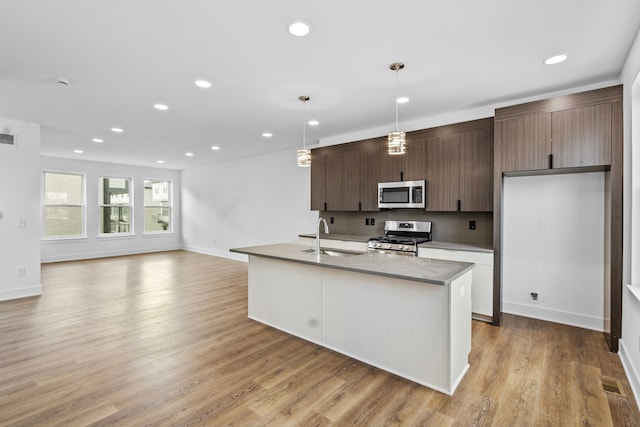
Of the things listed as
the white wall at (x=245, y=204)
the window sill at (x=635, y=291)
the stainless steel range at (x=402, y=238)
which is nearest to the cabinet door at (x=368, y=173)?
the stainless steel range at (x=402, y=238)

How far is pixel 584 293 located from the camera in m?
3.43

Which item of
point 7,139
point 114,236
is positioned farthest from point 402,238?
point 114,236

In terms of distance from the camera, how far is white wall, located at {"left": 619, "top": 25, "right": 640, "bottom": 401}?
7.77 ft

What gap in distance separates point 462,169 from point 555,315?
6.59ft

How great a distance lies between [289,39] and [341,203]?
319 cm

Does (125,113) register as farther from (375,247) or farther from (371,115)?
(375,247)

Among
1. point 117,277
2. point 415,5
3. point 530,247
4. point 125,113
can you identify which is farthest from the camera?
point 117,277

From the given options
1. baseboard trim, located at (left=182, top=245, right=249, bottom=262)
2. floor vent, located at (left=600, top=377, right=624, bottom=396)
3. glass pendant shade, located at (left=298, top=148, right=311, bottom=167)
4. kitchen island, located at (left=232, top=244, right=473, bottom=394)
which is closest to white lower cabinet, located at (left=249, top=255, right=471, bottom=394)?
kitchen island, located at (left=232, top=244, right=473, bottom=394)

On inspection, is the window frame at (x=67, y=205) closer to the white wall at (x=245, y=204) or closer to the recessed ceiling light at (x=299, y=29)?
the white wall at (x=245, y=204)

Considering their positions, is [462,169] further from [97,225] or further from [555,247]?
[97,225]

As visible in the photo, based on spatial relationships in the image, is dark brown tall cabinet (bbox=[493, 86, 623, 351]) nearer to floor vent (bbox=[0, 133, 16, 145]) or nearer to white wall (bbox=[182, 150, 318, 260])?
white wall (bbox=[182, 150, 318, 260])

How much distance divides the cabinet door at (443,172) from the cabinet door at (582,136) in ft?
3.53

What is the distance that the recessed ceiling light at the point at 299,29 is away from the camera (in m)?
2.21

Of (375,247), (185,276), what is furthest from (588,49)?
(185,276)
